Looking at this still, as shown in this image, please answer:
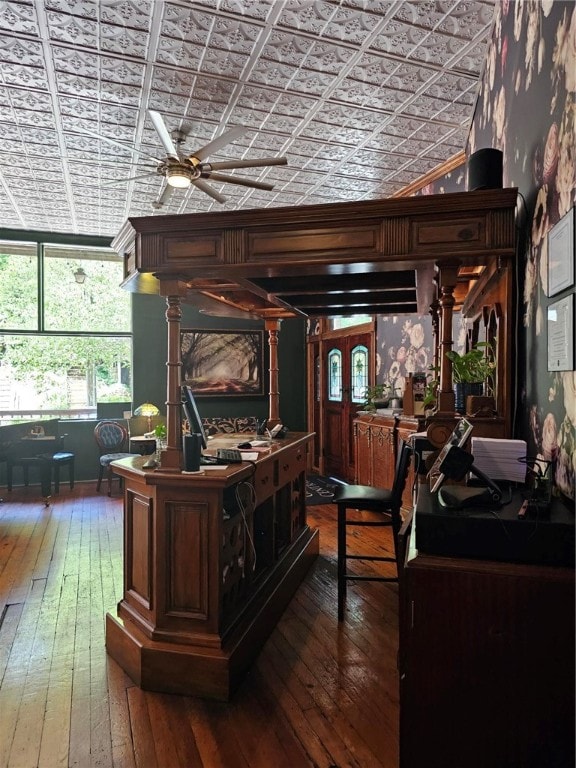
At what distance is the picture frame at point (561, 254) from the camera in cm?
148

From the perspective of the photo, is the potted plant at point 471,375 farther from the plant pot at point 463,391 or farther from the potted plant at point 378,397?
the potted plant at point 378,397

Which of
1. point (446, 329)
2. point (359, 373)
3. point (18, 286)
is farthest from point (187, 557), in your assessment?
point (18, 286)

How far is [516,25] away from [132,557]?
3.28 meters

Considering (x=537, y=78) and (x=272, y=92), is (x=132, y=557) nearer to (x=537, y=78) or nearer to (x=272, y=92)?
(x=537, y=78)

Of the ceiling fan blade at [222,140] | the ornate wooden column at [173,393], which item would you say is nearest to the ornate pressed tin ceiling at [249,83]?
the ceiling fan blade at [222,140]

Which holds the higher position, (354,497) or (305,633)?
(354,497)

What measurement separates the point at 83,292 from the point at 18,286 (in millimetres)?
877

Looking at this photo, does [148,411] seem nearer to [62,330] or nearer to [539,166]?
[62,330]

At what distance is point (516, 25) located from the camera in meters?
2.35

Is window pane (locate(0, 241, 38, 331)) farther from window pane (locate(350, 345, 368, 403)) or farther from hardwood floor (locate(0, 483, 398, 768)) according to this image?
window pane (locate(350, 345, 368, 403))

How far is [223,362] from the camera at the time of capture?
8055 mm

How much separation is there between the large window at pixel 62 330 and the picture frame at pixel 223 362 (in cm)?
96

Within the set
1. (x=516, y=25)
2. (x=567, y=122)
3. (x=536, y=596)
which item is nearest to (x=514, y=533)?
(x=536, y=596)

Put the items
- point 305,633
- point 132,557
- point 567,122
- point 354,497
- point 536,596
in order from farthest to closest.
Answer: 1. point 354,497
2. point 305,633
3. point 132,557
4. point 567,122
5. point 536,596
